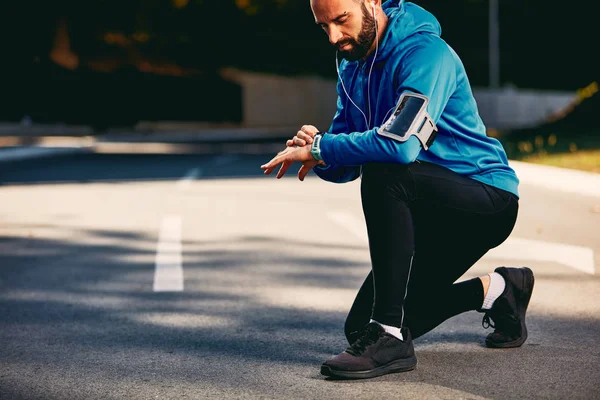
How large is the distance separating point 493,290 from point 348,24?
135 centimetres

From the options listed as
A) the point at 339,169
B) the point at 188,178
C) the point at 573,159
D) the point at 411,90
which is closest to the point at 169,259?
the point at 339,169

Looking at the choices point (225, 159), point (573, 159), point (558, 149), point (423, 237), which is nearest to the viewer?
point (423, 237)

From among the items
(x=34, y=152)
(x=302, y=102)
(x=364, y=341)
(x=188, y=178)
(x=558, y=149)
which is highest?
(x=364, y=341)

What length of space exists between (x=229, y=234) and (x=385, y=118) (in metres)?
5.05

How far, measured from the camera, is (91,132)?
3775cm

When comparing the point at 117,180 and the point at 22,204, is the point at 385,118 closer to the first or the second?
the point at 22,204

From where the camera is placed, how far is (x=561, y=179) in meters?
13.7

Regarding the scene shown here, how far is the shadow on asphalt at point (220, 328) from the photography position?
415cm

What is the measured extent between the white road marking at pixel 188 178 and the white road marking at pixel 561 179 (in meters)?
4.92

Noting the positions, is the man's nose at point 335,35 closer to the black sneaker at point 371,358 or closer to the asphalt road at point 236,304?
the black sneaker at point 371,358

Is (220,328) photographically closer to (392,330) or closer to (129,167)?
(392,330)

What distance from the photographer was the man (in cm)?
387

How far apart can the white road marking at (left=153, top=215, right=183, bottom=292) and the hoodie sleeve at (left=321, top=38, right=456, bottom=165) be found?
2627mm

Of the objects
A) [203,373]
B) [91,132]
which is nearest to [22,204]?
[203,373]
